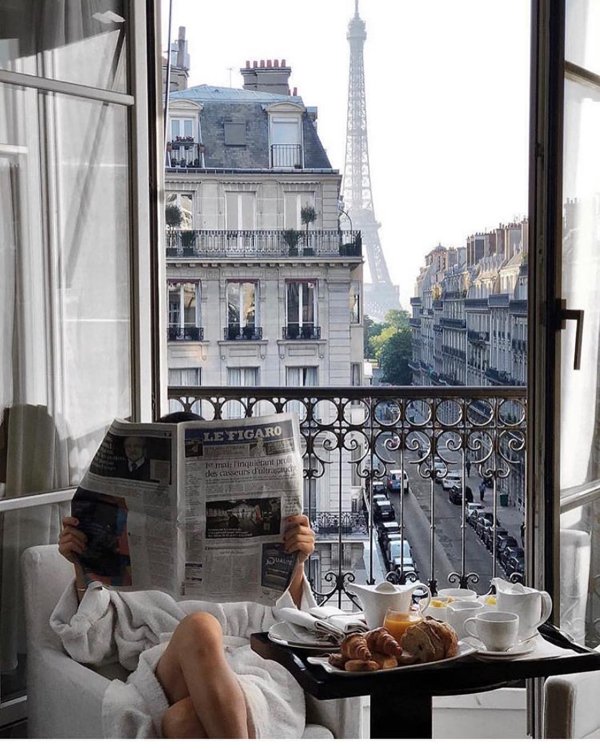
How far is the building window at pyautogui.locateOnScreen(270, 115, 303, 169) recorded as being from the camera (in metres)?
13.4

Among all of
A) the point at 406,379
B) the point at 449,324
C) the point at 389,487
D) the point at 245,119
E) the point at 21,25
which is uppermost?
the point at 245,119

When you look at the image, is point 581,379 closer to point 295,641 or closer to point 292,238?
point 295,641

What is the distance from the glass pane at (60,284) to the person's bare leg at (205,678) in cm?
57

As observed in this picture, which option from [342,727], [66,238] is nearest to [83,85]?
[66,238]

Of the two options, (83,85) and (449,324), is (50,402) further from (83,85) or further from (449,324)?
(449,324)

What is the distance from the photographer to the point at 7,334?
2.04m

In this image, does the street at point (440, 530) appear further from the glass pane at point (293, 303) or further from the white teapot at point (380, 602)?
the white teapot at point (380, 602)

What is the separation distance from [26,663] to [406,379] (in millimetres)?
11575

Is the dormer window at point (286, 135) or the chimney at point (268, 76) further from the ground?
the chimney at point (268, 76)

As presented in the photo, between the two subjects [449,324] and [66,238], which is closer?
[66,238]

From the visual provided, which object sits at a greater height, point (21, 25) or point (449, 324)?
point (21, 25)

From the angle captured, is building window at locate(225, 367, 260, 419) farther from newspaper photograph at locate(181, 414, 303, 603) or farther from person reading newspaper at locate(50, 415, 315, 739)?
newspaper photograph at locate(181, 414, 303, 603)

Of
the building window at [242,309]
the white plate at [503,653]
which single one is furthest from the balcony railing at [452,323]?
the white plate at [503,653]

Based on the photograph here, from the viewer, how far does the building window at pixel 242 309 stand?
14.4m
